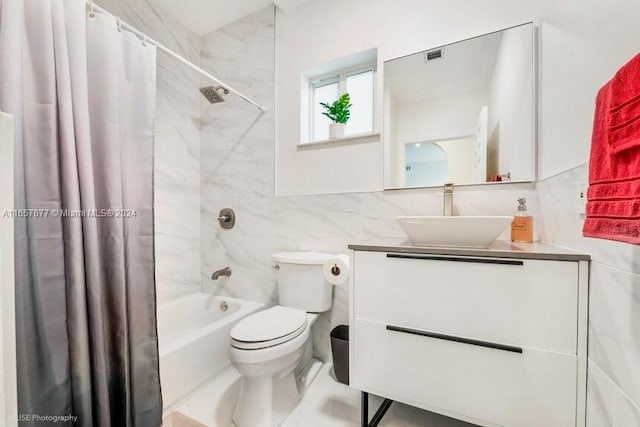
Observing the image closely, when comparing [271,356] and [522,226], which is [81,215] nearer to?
[271,356]

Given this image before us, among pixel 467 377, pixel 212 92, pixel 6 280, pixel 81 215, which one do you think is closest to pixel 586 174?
pixel 467 377

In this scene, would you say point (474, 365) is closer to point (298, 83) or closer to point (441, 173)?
point (441, 173)

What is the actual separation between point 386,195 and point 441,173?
31cm

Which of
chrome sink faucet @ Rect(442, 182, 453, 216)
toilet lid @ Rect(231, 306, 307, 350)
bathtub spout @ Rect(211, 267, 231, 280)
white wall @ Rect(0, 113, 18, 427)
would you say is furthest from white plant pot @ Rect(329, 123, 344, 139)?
white wall @ Rect(0, 113, 18, 427)

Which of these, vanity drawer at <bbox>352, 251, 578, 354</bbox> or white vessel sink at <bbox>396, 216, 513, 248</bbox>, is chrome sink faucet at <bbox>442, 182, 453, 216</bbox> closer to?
white vessel sink at <bbox>396, 216, 513, 248</bbox>

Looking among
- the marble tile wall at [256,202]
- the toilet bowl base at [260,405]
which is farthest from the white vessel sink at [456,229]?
the toilet bowl base at [260,405]

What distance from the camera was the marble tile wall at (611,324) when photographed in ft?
1.74

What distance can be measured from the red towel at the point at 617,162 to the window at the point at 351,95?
1.21 meters

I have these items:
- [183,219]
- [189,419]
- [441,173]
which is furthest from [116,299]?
[441,173]

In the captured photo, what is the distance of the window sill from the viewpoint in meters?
1.54

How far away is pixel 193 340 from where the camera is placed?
4.37 ft

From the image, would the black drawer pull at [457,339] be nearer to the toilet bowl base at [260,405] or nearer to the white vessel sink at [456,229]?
the white vessel sink at [456,229]

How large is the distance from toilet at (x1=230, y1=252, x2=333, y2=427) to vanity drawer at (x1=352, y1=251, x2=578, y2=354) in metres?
0.39

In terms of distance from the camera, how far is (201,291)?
6.86 feet
